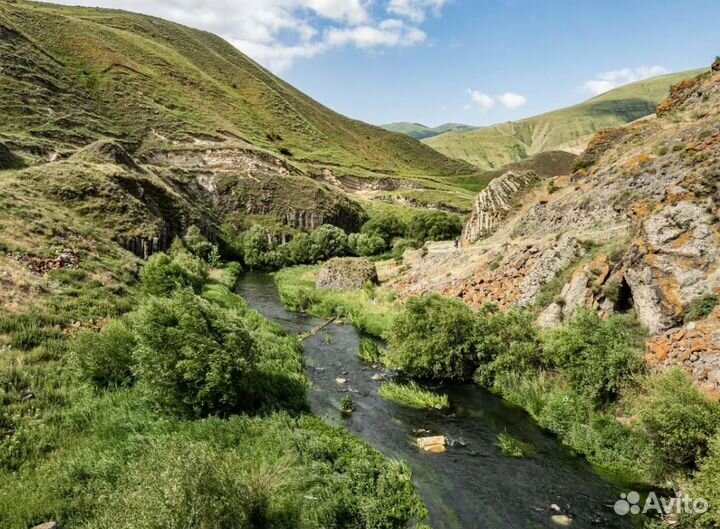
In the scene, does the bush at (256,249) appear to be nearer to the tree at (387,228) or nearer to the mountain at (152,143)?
the mountain at (152,143)

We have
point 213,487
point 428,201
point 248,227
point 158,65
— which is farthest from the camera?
point 158,65

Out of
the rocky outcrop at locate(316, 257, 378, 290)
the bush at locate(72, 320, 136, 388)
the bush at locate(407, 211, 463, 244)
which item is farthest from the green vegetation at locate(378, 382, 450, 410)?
the bush at locate(407, 211, 463, 244)

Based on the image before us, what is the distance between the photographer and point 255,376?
24859mm

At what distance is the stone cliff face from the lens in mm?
24203

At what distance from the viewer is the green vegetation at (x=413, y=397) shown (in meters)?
27.0

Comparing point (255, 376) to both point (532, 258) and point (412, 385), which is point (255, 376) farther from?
point (532, 258)

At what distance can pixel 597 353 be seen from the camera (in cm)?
2403

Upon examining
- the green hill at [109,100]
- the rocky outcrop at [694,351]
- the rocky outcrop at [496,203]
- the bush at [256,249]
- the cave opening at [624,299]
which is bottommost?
the bush at [256,249]

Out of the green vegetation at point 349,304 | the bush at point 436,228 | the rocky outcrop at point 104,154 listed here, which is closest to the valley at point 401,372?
the green vegetation at point 349,304

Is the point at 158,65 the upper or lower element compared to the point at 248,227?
upper

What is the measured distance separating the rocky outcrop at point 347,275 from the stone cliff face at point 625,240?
3658mm

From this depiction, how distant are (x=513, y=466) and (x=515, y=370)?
8383 millimetres

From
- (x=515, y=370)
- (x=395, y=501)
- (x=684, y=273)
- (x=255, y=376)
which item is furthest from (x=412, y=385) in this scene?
(x=684, y=273)

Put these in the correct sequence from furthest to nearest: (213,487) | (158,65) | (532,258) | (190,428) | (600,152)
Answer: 1. (158,65)
2. (600,152)
3. (532,258)
4. (190,428)
5. (213,487)
